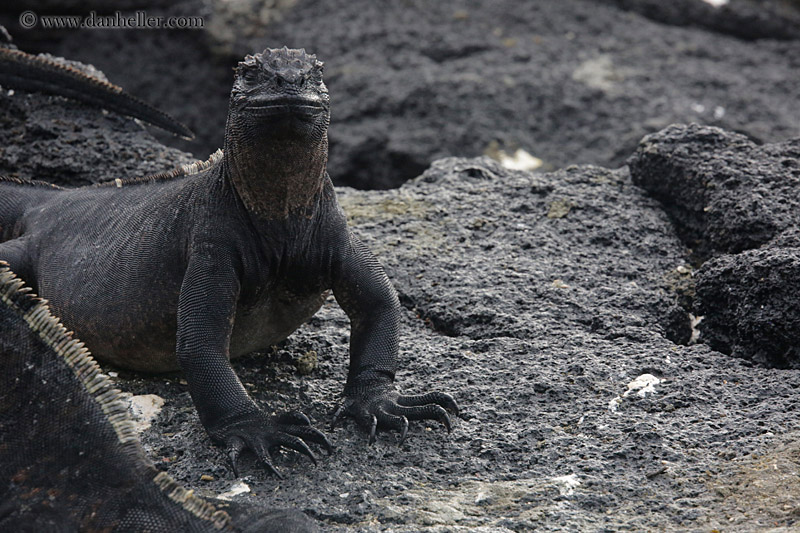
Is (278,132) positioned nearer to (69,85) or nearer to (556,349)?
(556,349)

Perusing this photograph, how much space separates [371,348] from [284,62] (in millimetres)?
1113

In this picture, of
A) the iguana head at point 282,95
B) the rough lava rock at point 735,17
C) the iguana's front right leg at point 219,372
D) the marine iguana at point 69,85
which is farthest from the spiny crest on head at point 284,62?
the rough lava rock at point 735,17

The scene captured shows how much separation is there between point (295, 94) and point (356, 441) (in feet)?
3.99

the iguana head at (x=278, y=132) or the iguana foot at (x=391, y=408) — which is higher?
the iguana head at (x=278, y=132)

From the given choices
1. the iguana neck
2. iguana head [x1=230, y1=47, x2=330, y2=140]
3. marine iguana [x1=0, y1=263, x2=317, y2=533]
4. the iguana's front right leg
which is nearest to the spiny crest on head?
iguana head [x1=230, y1=47, x2=330, y2=140]

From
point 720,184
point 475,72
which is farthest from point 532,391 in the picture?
point 475,72

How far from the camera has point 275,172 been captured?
3352mm

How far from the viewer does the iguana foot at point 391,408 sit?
3.29m

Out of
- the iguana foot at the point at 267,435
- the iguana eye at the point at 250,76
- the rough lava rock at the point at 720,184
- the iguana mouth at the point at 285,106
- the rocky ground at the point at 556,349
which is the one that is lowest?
the iguana foot at the point at 267,435

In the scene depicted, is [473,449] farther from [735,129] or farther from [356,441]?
[735,129]

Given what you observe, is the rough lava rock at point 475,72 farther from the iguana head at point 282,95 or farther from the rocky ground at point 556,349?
the iguana head at point 282,95

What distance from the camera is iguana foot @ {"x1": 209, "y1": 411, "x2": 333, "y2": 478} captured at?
3.11 meters

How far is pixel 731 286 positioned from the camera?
3.78 metres

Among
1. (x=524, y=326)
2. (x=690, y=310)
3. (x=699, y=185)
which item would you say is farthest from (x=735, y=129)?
(x=524, y=326)
